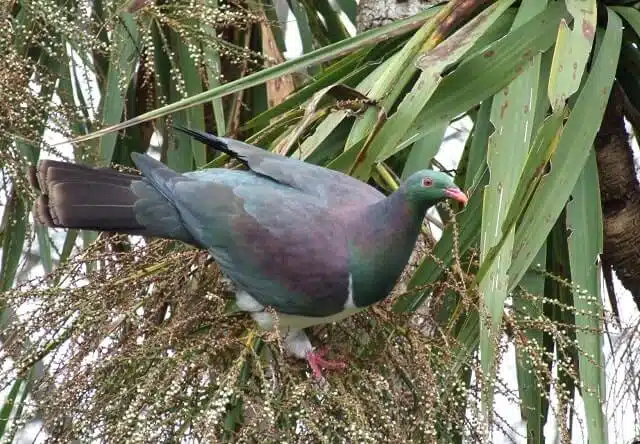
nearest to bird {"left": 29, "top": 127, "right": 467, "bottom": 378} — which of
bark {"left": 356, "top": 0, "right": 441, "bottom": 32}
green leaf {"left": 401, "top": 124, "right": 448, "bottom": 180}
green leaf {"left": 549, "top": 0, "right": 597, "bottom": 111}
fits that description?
green leaf {"left": 401, "top": 124, "right": 448, "bottom": 180}

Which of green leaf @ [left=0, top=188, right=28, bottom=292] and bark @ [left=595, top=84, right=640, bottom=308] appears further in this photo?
green leaf @ [left=0, top=188, right=28, bottom=292]

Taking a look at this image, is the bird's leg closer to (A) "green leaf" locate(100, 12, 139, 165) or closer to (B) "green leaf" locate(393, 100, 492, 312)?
(B) "green leaf" locate(393, 100, 492, 312)

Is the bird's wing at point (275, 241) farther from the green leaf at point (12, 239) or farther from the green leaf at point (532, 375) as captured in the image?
the green leaf at point (12, 239)

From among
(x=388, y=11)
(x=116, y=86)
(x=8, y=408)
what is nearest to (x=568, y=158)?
(x=388, y=11)

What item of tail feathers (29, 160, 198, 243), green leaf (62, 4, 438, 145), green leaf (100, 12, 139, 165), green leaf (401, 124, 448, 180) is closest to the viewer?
green leaf (62, 4, 438, 145)

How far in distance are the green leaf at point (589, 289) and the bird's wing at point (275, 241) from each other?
0.37m

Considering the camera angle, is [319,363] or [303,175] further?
[303,175]

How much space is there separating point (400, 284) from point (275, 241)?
0.31 metres

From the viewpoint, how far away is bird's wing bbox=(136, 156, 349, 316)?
199 cm

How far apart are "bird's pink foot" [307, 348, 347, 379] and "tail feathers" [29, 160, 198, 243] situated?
1.03 feet

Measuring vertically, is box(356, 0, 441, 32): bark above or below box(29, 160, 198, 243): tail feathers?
above

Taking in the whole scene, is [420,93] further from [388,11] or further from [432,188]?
[388,11]

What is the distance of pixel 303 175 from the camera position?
2.01 meters

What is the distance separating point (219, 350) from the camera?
1735 mm
